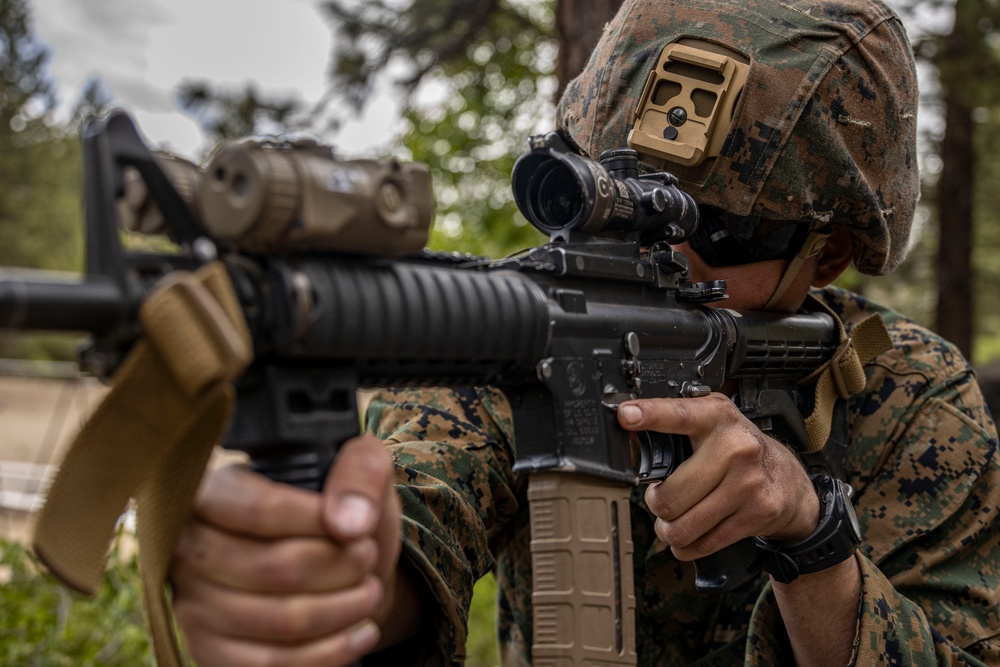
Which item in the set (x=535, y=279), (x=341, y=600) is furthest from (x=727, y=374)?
(x=341, y=600)

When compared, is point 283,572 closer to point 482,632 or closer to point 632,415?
point 632,415

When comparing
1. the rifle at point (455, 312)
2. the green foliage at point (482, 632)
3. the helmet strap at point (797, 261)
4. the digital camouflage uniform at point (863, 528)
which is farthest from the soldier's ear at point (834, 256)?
the green foliage at point (482, 632)

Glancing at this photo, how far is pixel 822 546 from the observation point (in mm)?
1926

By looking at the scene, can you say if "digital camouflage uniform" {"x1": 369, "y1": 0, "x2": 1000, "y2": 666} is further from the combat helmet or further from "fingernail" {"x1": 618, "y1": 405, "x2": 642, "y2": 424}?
"fingernail" {"x1": 618, "y1": 405, "x2": 642, "y2": 424}

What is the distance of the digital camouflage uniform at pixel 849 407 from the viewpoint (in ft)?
6.93

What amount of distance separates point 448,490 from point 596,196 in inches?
28.3

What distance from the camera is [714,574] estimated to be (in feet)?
6.66

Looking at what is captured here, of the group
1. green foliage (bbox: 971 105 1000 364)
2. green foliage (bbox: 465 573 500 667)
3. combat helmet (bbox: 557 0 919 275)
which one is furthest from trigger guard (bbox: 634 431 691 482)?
green foliage (bbox: 971 105 1000 364)

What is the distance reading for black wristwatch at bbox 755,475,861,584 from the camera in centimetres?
193

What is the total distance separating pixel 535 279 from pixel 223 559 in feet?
2.37

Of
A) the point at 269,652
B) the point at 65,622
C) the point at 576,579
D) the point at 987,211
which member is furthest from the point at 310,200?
the point at 987,211

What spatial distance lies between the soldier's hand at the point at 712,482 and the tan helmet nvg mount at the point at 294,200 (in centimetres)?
65

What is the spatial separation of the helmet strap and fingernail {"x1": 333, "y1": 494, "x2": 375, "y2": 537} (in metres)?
1.54

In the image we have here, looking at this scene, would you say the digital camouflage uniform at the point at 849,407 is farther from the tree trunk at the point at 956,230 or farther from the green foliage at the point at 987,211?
the tree trunk at the point at 956,230
